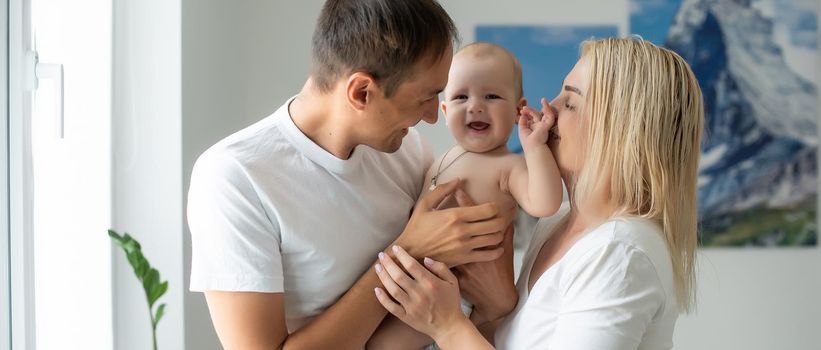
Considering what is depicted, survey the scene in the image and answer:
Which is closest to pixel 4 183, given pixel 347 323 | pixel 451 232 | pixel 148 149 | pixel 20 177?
pixel 20 177

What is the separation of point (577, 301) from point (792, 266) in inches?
118

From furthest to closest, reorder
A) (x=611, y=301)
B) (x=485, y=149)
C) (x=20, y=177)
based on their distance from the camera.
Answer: (x=20, y=177) < (x=485, y=149) < (x=611, y=301)

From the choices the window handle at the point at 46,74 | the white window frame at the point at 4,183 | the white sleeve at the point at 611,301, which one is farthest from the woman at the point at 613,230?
the window handle at the point at 46,74

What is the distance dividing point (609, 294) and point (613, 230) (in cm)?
12

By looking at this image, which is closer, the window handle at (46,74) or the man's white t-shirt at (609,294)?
the man's white t-shirt at (609,294)

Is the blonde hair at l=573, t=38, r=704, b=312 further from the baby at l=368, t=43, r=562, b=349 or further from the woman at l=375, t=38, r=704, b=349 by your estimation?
the baby at l=368, t=43, r=562, b=349

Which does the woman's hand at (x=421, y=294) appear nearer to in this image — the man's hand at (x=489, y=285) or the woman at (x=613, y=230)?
the woman at (x=613, y=230)

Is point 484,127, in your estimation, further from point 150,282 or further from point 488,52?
point 150,282

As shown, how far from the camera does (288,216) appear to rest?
5.22 ft

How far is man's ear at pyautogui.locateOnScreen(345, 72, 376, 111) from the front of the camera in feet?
5.11

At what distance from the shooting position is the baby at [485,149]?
1777 mm

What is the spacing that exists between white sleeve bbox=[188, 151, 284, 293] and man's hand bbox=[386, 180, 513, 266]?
0.26 m

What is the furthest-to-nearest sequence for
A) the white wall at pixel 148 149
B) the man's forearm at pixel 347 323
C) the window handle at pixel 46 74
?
the white wall at pixel 148 149, the window handle at pixel 46 74, the man's forearm at pixel 347 323

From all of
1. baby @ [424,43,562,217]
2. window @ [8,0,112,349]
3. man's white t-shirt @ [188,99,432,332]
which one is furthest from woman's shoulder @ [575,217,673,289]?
window @ [8,0,112,349]
